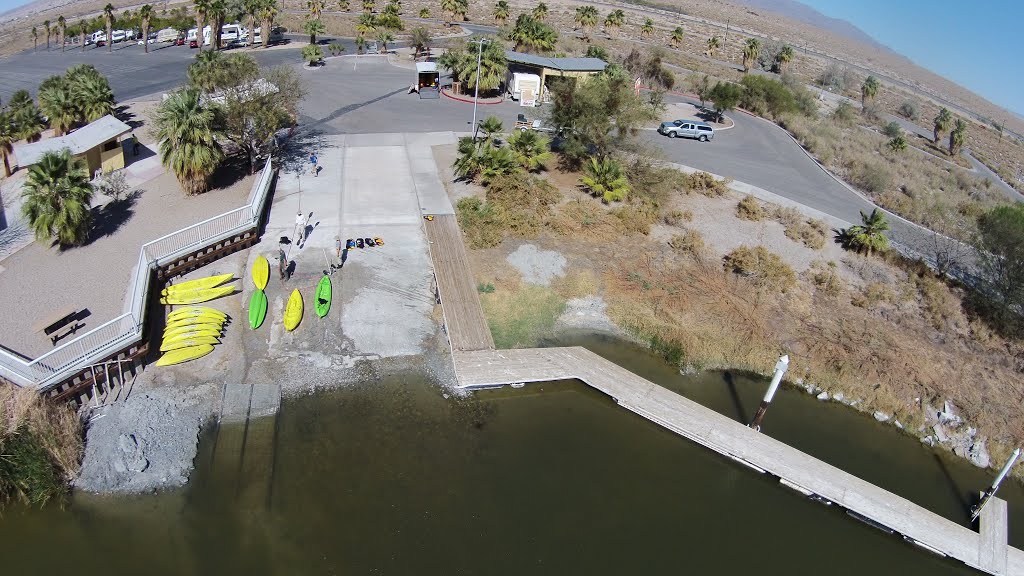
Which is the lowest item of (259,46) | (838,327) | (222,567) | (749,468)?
(222,567)

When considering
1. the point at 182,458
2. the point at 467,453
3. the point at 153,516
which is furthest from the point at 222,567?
the point at 467,453

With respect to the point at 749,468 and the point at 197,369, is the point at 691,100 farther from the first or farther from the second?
the point at 197,369

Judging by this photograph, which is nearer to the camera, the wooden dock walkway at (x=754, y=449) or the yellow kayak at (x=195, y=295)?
the wooden dock walkway at (x=754, y=449)

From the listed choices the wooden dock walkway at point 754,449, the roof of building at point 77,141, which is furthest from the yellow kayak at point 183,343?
the roof of building at point 77,141

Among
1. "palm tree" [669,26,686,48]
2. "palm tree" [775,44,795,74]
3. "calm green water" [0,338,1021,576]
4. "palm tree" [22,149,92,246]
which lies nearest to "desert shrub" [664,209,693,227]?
"calm green water" [0,338,1021,576]

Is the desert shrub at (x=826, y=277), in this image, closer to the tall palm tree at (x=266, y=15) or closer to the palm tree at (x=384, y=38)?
the palm tree at (x=384, y=38)

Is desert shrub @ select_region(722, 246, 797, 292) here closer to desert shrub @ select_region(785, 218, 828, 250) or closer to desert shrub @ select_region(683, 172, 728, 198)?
desert shrub @ select_region(785, 218, 828, 250)
